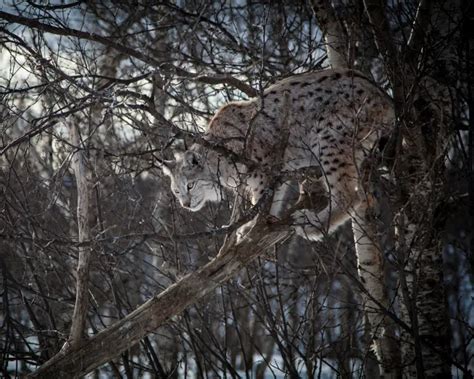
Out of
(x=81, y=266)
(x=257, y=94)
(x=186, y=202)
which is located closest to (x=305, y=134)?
(x=257, y=94)

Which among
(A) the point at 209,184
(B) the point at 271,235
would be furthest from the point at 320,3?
(B) the point at 271,235

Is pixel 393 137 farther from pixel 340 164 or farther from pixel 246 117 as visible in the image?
pixel 246 117

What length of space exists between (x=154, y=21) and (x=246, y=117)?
7.71 feet

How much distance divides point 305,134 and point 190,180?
4.15 ft

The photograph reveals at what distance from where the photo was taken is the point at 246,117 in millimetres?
6090

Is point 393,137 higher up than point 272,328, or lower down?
higher up

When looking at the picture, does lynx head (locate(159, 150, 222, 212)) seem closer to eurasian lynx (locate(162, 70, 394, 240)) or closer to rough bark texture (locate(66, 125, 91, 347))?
eurasian lynx (locate(162, 70, 394, 240))

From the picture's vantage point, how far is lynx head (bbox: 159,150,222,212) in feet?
19.9

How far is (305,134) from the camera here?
233 inches

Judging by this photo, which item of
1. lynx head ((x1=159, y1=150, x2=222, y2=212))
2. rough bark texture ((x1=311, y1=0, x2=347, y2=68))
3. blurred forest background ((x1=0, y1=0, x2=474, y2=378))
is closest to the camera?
blurred forest background ((x1=0, y1=0, x2=474, y2=378))

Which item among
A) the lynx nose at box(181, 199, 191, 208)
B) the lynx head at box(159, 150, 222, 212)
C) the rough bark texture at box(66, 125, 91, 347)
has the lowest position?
the rough bark texture at box(66, 125, 91, 347)

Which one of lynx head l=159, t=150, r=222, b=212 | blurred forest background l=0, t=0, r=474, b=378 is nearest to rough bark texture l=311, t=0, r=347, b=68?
blurred forest background l=0, t=0, r=474, b=378

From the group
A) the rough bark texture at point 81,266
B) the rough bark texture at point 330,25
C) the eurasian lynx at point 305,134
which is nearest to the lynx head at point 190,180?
the eurasian lynx at point 305,134

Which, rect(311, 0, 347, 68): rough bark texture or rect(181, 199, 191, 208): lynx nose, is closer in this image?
rect(311, 0, 347, 68): rough bark texture
